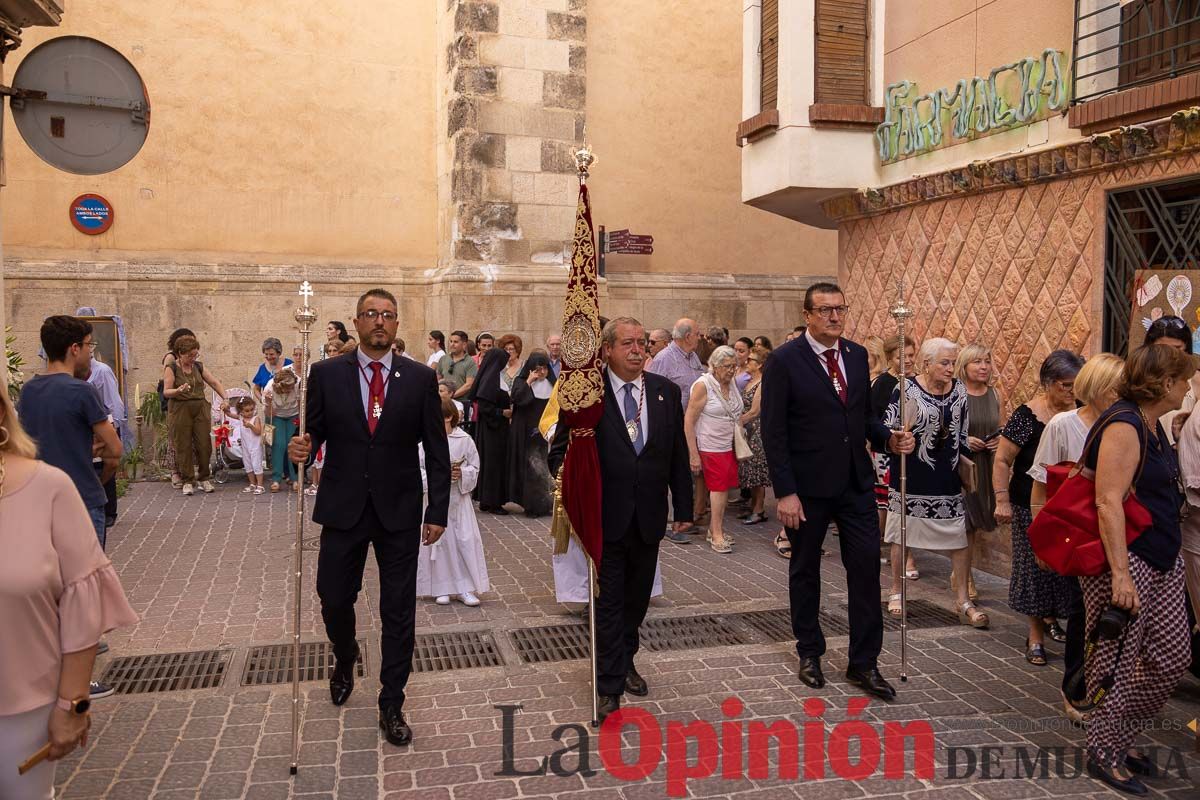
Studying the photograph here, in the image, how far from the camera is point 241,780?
14.5 ft

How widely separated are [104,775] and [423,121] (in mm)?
12752

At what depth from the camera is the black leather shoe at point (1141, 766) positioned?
4465mm

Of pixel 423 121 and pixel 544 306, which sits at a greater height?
pixel 423 121

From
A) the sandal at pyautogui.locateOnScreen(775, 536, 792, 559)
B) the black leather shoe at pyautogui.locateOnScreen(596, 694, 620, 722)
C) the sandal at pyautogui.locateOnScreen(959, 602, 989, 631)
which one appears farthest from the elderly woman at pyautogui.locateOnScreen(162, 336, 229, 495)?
the sandal at pyautogui.locateOnScreen(959, 602, 989, 631)

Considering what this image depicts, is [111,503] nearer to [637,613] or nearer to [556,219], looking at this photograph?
[637,613]

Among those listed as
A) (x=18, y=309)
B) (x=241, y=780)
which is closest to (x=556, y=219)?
(x=18, y=309)

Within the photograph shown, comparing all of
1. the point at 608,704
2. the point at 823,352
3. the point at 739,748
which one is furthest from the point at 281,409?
the point at 739,748

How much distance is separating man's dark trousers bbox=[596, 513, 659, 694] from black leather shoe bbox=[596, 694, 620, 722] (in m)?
0.03

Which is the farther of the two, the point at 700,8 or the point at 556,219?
the point at 700,8

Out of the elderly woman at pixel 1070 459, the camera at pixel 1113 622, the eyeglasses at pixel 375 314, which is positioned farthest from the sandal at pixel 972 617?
the eyeglasses at pixel 375 314

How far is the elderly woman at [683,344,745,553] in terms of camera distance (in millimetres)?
9352

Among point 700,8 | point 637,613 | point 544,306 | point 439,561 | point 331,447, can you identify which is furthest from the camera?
point 700,8

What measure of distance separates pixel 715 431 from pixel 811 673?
4019mm

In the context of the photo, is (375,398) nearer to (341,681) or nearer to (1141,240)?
(341,681)
